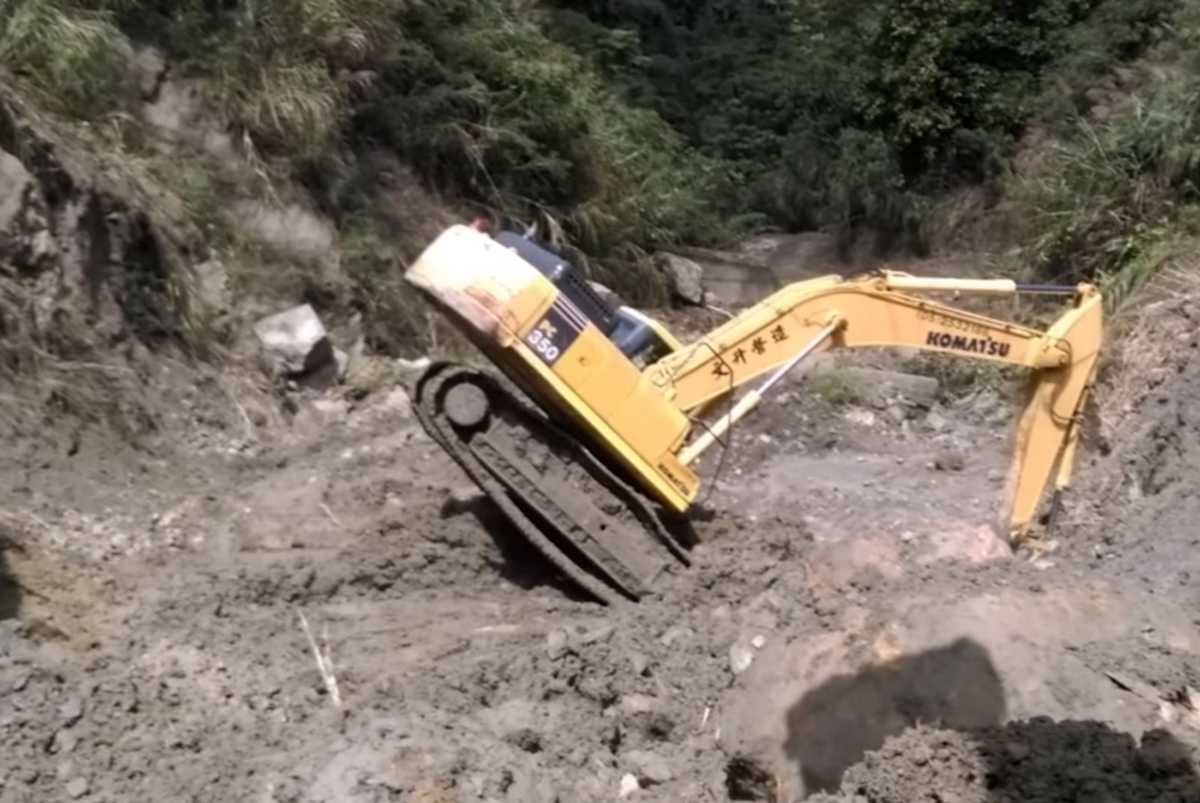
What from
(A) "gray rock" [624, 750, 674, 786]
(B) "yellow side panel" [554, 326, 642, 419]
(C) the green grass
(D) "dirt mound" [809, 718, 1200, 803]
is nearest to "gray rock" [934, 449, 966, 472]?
(C) the green grass

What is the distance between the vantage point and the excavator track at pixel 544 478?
726 cm

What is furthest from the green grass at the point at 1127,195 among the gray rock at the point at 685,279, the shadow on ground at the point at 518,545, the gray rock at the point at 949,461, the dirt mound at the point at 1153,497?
the shadow on ground at the point at 518,545

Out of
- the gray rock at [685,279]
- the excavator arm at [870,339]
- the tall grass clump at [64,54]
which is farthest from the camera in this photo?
the gray rock at [685,279]

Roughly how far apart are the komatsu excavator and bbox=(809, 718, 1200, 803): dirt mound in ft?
8.77

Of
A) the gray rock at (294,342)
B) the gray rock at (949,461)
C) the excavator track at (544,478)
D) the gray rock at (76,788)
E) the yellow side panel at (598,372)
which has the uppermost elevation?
the yellow side panel at (598,372)

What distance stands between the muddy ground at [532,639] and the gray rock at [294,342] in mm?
490

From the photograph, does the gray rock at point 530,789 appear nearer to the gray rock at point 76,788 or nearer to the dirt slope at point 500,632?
the dirt slope at point 500,632

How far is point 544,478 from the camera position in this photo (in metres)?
7.26

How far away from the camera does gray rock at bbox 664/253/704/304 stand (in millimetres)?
12656

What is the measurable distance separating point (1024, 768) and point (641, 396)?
298 cm

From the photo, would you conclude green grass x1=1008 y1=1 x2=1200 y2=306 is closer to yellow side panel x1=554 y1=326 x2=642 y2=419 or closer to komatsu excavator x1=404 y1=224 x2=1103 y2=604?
komatsu excavator x1=404 y1=224 x2=1103 y2=604

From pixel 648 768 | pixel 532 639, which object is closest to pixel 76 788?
pixel 648 768

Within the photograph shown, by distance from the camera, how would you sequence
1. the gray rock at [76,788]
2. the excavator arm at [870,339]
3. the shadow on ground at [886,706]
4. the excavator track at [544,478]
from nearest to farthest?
the gray rock at [76,788] < the shadow on ground at [886,706] < the excavator arm at [870,339] < the excavator track at [544,478]

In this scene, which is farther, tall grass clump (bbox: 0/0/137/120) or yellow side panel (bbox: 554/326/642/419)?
tall grass clump (bbox: 0/0/137/120)
